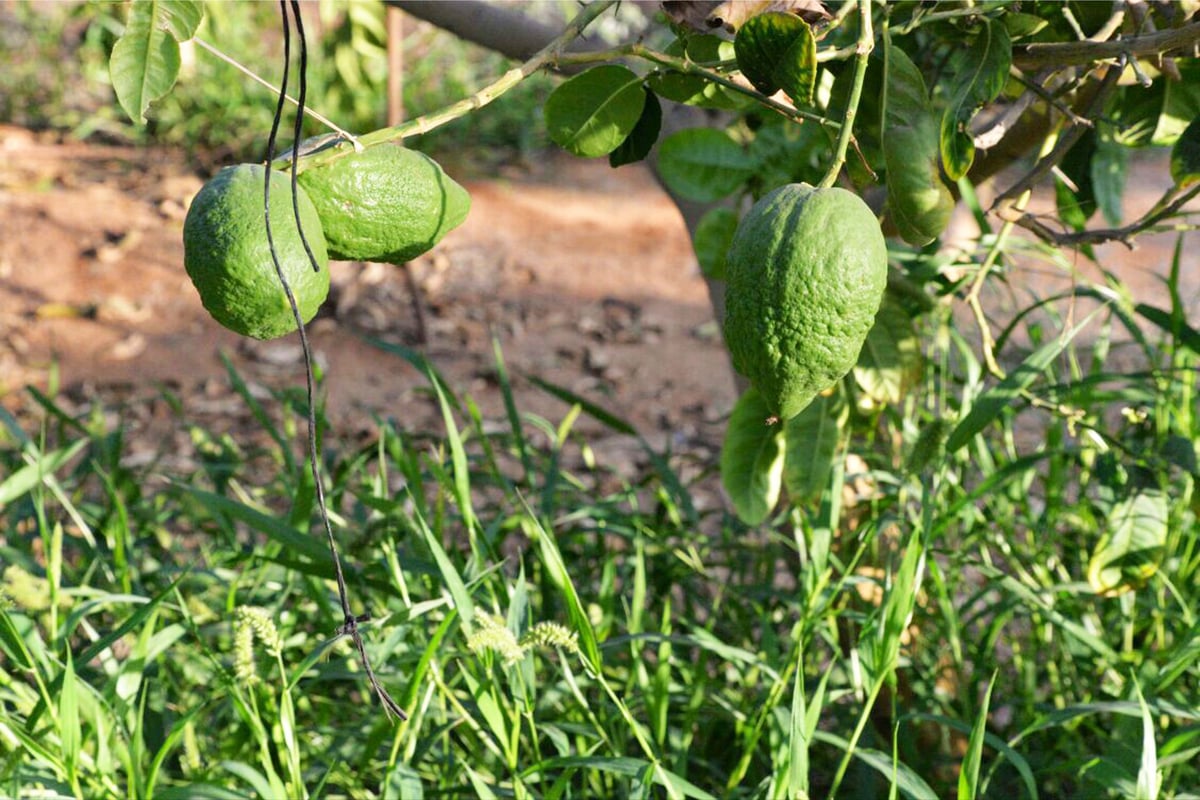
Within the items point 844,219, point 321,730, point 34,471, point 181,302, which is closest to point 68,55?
point 181,302

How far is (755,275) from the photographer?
0.64 meters

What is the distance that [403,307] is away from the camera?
342 centimetres

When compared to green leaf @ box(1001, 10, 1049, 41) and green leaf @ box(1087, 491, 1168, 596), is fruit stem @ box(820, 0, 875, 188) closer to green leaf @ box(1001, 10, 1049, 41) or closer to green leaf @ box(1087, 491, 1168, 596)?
green leaf @ box(1001, 10, 1049, 41)

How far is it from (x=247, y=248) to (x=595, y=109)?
0.30 m

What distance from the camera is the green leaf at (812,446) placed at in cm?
122

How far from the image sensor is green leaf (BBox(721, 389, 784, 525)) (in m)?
1.25

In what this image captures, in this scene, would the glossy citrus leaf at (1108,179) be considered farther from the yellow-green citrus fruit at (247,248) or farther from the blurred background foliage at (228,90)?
the blurred background foliage at (228,90)

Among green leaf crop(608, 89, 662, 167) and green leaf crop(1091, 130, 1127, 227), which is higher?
green leaf crop(608, 89, 662, 167)

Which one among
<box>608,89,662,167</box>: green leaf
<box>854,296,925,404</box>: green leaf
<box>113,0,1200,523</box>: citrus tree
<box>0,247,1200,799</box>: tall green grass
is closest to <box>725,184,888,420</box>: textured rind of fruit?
<box>113,0,1200,523</box>: citrus tree

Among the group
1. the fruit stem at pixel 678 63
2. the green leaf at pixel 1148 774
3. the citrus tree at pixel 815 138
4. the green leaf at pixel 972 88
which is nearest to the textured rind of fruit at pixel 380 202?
the citrus tree at pixel 815 138

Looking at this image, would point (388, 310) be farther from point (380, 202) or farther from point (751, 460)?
point (380, 202)

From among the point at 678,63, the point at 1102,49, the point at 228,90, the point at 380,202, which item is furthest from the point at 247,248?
the point at 228,90

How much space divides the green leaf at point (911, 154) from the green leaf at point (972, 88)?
0.01 meters

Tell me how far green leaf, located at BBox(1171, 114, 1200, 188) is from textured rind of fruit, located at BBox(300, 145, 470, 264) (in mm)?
622
